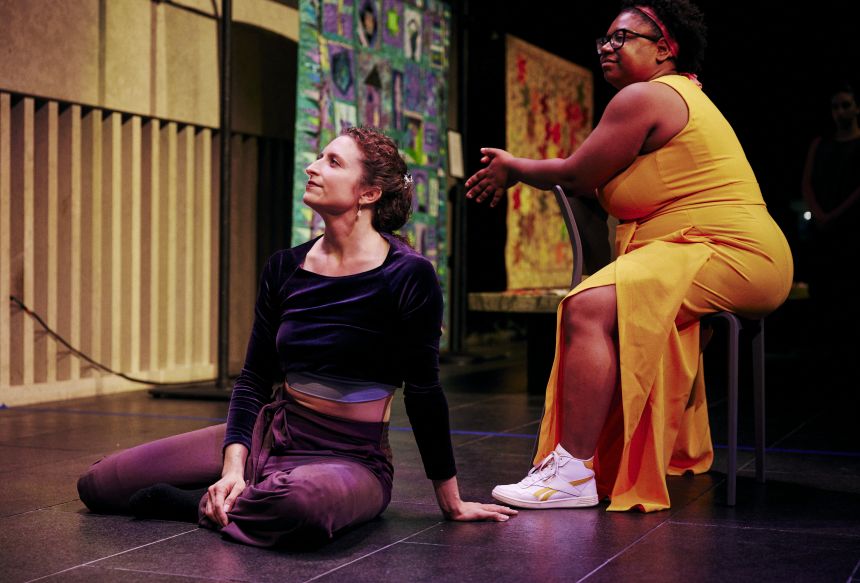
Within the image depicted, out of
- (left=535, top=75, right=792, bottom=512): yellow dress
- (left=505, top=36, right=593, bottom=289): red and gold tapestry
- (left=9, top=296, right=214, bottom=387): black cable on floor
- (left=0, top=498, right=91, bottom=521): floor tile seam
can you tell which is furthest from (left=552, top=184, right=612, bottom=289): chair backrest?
(left=505, top=36, right=593, bottom=289): red and gold tapestry

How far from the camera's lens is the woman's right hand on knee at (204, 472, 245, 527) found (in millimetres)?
2352

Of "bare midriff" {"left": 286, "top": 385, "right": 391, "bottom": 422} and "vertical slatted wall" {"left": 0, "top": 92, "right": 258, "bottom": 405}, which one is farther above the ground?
"vertical slatted wall" {"left": 0, "top": 92, "right": 258, "bottom": 405}

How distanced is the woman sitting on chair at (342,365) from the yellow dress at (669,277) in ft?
1.40

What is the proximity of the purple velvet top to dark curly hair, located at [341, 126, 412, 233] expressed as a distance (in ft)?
0.28

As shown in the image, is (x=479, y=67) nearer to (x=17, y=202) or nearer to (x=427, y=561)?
(x=17, y=202)

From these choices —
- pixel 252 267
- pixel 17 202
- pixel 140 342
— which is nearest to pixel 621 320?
pixel 17 202

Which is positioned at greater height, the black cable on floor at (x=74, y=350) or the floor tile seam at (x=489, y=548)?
the black cable on floor at (x=74, y=350)

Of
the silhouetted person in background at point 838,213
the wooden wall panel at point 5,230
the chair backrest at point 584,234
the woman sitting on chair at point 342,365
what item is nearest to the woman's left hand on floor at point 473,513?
the woman sitting on chair at point 342,365

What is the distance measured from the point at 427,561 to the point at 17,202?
3288 millimetres

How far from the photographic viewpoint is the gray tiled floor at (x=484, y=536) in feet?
6.88

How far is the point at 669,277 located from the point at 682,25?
0.69m

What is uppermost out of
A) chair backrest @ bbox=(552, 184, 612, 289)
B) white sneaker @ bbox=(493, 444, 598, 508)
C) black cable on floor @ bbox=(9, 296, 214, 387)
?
chair backrest @ bbox=(552, 184, 612, 289)

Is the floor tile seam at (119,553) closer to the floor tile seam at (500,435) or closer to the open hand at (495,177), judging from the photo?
the open hand at (495,177)

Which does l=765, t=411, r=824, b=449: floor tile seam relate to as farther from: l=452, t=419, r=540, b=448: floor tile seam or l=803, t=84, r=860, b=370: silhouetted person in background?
l=803, t=84, r=860, b=370: silhouetted person in background
